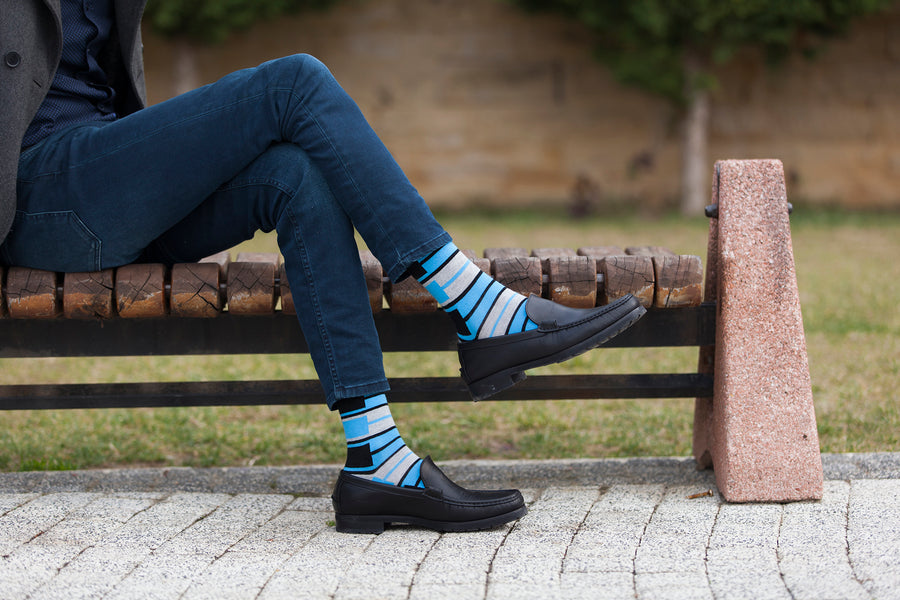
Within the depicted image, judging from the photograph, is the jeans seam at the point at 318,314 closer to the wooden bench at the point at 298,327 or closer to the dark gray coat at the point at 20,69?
the wooden bench at the point at 298,327

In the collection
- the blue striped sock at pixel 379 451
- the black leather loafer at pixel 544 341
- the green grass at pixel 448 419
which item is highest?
the black leather loafer at pixel 544 341

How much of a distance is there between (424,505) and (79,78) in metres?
1.35

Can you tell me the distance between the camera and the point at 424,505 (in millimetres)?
2049

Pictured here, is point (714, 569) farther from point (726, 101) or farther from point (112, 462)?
point (726, 101)

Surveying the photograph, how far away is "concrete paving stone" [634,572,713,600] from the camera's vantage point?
1.73 metres

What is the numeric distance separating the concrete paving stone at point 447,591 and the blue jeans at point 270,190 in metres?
0.43

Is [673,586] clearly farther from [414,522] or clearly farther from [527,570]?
[414,522]

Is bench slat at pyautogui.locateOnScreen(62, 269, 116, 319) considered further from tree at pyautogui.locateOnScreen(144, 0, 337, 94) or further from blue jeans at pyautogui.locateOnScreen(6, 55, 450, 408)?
tree at pyautogui.locateOnScreen(144, 0, 337, 94)

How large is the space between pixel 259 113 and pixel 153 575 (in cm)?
98

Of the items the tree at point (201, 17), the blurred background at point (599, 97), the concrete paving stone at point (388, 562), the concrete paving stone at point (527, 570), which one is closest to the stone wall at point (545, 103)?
the blurred background at point (599, 97)

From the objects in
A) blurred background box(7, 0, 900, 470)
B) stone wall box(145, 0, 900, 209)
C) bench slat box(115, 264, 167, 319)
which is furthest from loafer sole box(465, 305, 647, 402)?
stone wall box(145, 0, 900, 209)

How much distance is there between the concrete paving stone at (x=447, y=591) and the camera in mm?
1748

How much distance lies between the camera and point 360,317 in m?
1.98

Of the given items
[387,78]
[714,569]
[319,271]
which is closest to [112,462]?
[319,271]
